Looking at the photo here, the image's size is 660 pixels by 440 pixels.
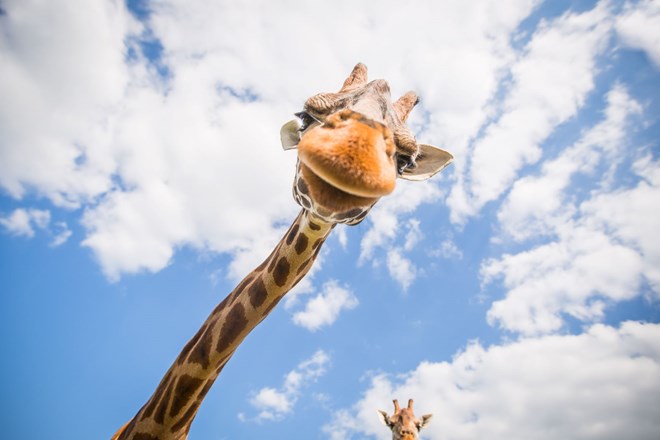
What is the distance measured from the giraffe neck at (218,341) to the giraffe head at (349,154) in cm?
46

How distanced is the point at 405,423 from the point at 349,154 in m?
12.5

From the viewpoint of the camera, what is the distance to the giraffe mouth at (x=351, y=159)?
1846mm

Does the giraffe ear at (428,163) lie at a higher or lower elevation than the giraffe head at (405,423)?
lower

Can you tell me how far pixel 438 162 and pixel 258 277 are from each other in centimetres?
212

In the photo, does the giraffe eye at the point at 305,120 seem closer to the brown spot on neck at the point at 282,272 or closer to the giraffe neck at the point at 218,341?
the giraffe neck at the point at 218,341

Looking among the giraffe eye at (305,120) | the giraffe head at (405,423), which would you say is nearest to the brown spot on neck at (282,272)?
the giraffe eye at (305,120)

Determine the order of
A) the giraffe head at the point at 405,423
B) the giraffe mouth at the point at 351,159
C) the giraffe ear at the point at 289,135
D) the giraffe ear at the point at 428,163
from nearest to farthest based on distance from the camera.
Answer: the giraffe mouth at the point at 351,159 < the giraffe ear at the point at 428,163 < the giraffe ear at the point at 289,135 < the giraffe head at the point at 405,423

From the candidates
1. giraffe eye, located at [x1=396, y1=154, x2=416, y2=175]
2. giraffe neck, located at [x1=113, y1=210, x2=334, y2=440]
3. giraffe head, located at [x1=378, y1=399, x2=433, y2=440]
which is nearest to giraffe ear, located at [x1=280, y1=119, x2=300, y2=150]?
giraffe neck, located at [x1=113, y1=210, x2=334, y2=440]

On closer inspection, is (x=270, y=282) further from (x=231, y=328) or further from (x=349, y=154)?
(x=349, y=154)

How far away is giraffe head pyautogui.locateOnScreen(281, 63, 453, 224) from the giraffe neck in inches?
18.0

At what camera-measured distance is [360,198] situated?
7.25 ft

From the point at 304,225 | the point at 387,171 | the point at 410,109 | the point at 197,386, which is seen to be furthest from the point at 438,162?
the point at 197,386

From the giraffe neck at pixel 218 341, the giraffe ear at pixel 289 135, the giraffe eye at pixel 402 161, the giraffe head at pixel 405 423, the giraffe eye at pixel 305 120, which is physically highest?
the giraffe head at pixel 405 423

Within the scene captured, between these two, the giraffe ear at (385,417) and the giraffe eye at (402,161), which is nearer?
the giraffe eye at (402,161)
